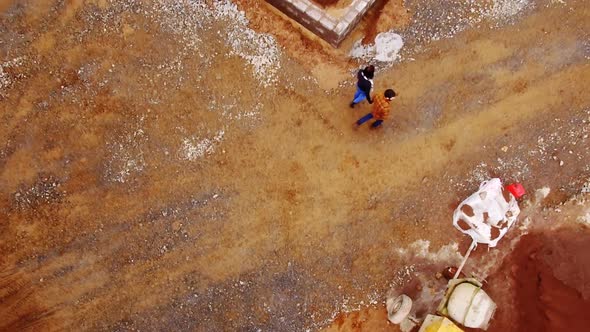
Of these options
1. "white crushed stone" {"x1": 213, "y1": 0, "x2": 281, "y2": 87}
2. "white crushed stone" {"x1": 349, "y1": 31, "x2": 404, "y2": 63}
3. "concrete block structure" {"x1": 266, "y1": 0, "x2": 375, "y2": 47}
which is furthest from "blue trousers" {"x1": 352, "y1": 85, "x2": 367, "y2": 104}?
"white crushed stone" {"x1": 213, "y1": 0, "x2": 281, "y2": 87}

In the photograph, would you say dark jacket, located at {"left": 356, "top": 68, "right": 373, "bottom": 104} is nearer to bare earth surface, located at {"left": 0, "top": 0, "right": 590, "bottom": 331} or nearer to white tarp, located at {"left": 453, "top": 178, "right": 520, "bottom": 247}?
bare earth surface, located at {"left": 0, "top": 0, "right": 590, "bottom": 331}


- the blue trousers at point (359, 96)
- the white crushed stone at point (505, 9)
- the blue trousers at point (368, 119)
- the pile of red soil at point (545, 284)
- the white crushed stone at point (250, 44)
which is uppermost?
the white crushed stone at point (250, 44)

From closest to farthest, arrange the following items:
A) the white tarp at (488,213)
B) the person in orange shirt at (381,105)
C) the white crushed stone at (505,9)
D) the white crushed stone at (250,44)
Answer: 1. the person in orange shirt at (381,105)
2. the white tarp at (488,213)
3. the white crushed stone at (250,44)
4. the white crushed stone at (505,9)

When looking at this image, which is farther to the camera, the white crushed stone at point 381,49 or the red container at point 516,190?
the white crushed stone at point 381,49

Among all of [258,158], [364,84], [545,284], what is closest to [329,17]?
[364,84]

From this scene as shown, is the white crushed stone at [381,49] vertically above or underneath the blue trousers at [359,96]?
above

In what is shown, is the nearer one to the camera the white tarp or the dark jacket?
the dark jacket

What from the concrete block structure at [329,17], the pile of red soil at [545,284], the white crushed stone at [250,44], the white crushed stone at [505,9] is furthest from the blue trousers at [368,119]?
the pile of red soil at [545,284]

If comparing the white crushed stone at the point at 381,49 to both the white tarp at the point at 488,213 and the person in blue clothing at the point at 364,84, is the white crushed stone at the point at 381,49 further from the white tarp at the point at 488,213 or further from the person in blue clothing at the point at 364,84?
the white tarp at the point at 488,213

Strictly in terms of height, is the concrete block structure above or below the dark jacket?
above
